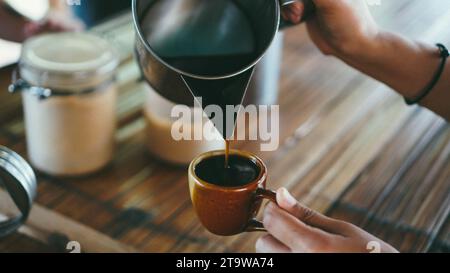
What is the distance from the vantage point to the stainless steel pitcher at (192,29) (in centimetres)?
86

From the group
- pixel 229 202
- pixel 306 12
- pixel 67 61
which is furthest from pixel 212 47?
pixel 229 202

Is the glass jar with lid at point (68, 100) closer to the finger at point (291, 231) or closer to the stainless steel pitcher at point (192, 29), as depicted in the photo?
the stainless steel pitcher at point (192, 29)

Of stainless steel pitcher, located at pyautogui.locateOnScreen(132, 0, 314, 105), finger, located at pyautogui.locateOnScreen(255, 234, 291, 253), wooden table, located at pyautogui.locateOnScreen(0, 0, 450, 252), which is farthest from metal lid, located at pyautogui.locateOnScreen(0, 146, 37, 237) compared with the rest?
finger, located at pyautogui.locateOnScreen(255, 234, 291, 253)

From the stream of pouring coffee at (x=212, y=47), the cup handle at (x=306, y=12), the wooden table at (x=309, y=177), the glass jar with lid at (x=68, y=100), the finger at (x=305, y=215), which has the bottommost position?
the wooden table at (x=309, y=177)

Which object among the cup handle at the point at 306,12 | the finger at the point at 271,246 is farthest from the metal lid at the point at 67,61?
the finger at the point at 271,246

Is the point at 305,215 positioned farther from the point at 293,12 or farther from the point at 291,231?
the point at 293,12

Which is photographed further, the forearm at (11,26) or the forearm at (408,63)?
the forearm at (11,26)

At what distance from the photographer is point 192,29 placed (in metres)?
1.19

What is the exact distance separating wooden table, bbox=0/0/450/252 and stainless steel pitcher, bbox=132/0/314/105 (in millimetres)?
325

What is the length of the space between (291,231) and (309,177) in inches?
20.8

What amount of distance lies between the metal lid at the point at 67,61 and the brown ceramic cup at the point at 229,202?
45cm

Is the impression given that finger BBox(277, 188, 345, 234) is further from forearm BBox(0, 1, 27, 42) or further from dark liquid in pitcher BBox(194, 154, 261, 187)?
forearm BBox(0, 1, 27, 42)
